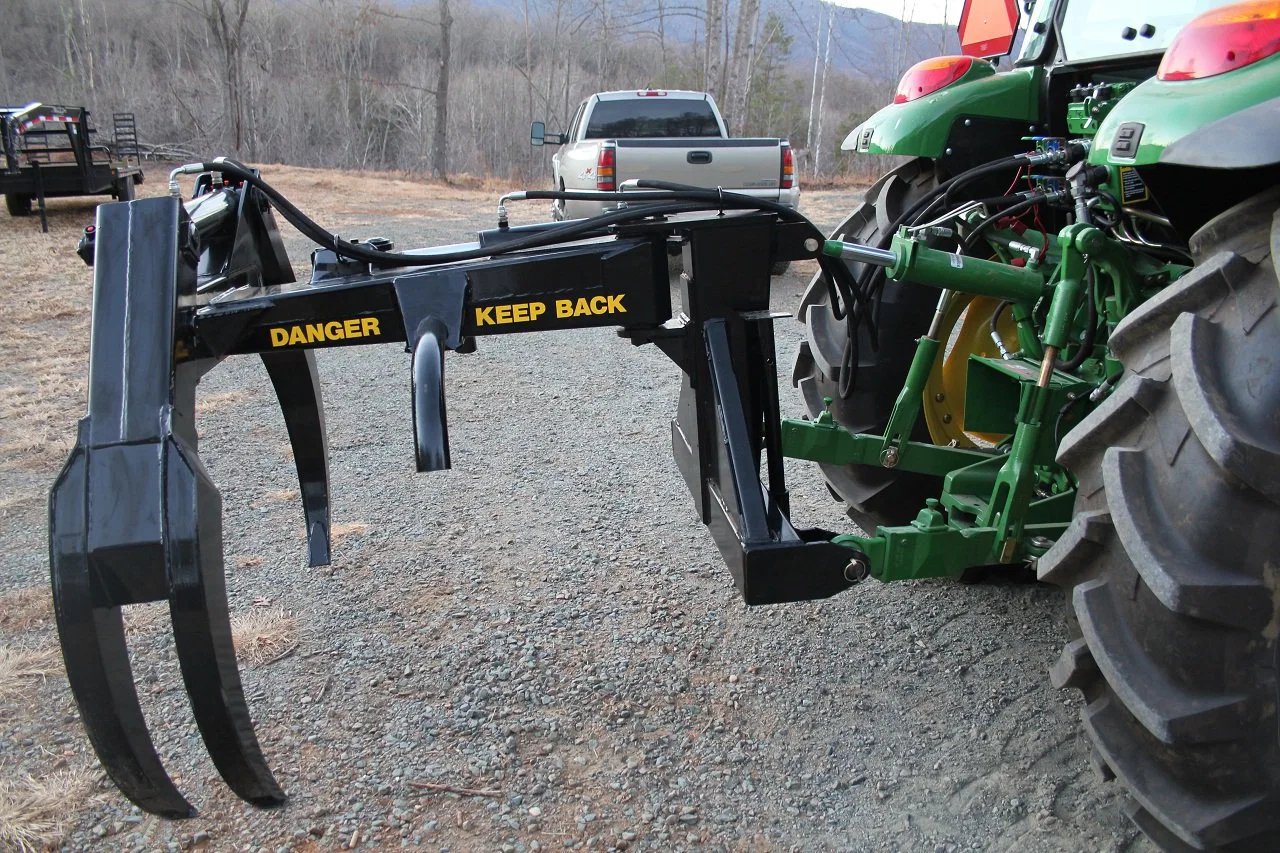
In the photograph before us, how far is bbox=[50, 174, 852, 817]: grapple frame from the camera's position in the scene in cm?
183

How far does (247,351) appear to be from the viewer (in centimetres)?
218

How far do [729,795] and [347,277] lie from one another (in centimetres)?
158

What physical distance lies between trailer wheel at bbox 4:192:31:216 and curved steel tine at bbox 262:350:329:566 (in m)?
13.8

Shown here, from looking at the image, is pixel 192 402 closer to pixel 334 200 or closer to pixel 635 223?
pixel 635 223

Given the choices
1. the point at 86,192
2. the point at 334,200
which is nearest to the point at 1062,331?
the point at 86,192

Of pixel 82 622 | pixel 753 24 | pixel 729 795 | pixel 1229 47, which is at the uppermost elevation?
pixel 753 24

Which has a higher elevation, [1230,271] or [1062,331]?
[1230,271]

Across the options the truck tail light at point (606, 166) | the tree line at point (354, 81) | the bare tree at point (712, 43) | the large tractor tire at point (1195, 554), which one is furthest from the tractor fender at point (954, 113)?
the tree line at point (354, 81)

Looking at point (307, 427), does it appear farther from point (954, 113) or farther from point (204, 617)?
point (954, 113)

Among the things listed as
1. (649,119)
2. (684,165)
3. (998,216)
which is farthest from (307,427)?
(649,119)

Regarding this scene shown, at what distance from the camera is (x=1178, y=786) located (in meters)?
1.89

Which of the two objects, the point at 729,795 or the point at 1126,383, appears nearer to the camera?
the point at 1126,383

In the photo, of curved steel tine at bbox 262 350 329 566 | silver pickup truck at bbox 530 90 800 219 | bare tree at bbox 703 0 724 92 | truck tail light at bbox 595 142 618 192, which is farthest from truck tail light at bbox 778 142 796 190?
bare tree at bbox 703 0 724 92

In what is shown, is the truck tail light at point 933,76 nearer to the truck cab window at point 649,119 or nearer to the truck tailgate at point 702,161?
the truck tailgate at point 702,161
